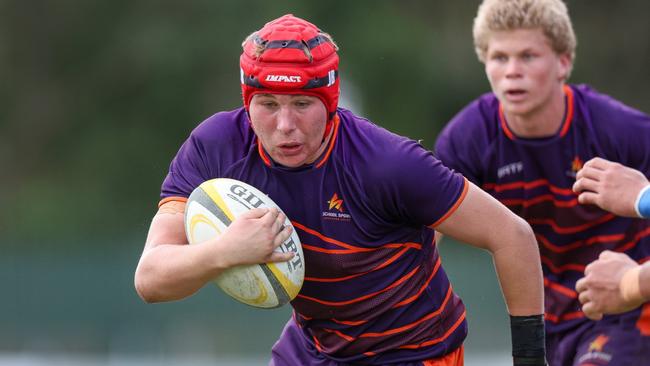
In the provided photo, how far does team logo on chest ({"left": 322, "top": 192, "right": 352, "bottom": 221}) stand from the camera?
571 cm

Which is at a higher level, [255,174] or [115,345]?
[255,174]

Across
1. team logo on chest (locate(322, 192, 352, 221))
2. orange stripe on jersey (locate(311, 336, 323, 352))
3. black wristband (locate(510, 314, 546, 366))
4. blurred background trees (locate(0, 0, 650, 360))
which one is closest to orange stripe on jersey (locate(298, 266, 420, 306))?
orange stripe on jersey (locate(311, 336, 323, 352))

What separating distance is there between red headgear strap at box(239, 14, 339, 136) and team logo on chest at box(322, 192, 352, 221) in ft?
1.00

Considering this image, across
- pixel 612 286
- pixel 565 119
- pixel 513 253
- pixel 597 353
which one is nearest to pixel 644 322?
pixel 597 353

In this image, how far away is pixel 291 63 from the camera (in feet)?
18.1

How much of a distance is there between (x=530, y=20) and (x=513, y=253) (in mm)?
2028

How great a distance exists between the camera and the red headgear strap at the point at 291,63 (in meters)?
5.50

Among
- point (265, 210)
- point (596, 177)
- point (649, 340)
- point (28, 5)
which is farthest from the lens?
point (28, 5)

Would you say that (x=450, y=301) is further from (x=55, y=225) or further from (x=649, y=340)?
(x=55, y=225)

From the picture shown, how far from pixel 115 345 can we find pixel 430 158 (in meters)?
10.3

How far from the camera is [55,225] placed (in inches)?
910

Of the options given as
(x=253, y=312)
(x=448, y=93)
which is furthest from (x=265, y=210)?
(x=448, y=93)

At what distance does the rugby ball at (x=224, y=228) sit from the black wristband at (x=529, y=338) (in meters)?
1.03

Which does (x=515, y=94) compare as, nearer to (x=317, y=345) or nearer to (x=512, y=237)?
(x=512, y=237)
